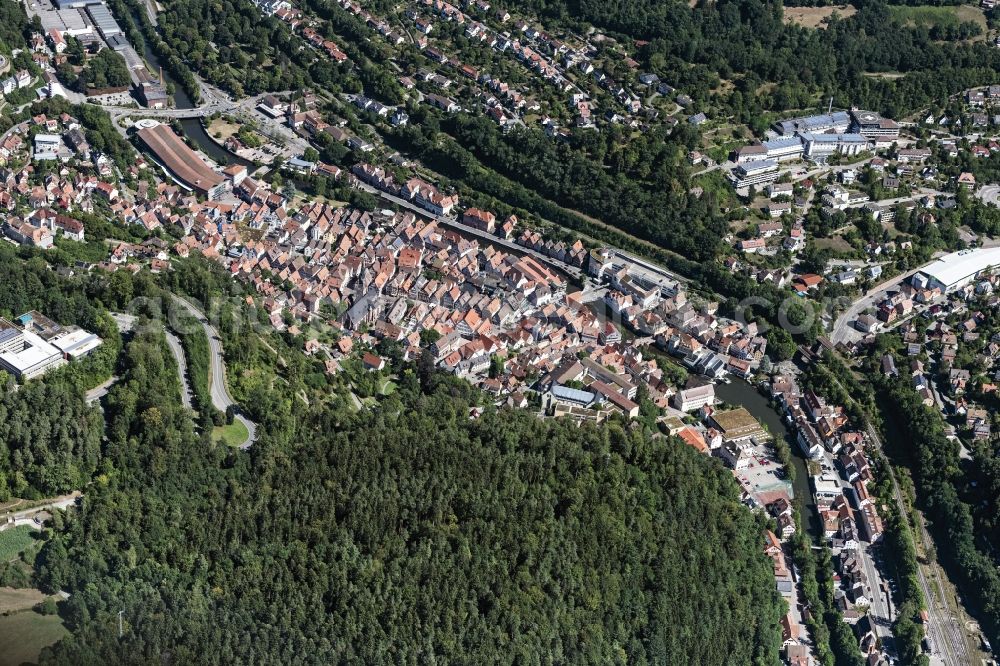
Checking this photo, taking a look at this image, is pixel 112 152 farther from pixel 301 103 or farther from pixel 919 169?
pixel 919 169

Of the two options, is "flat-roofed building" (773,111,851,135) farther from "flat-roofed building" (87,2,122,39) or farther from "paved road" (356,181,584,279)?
"flat-roofed building" (87,2,122,39)

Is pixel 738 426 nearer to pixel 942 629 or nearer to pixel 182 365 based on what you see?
pixel 942 629

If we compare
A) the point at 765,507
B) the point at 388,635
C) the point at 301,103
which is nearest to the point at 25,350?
the point at 388,635

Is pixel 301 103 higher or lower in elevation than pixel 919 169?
higher

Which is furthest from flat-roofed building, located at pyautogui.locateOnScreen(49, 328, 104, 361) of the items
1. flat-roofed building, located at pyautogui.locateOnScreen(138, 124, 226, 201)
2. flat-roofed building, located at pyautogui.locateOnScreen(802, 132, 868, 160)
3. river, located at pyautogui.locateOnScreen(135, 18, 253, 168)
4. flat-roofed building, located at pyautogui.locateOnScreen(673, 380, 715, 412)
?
flat-roofed building, located at pyautogui.locateOnScreen(802, 132, 868, 160)

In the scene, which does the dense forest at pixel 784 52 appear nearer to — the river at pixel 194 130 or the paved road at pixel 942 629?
the river at pixel 194 130

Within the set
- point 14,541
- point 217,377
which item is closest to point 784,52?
point 217,377
